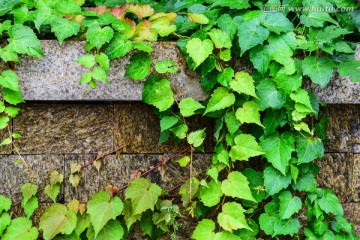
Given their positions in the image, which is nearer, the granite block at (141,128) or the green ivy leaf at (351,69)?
the green ivy leaf at (351,69)

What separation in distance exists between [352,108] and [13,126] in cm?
174

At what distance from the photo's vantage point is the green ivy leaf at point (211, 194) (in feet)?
7.32

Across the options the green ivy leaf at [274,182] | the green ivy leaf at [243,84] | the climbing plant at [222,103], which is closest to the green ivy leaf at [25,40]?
the climbing plant at [222,103]

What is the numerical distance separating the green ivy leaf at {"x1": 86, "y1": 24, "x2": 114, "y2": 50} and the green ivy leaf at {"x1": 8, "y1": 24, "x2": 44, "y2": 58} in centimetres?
24

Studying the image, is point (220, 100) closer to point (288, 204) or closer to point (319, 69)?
point (319, 69)

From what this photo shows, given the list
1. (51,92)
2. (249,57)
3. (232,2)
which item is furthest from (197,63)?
(51,92)

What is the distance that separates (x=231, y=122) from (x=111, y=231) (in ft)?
2.66

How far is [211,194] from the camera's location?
225cm

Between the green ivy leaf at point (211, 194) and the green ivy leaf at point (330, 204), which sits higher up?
the green ivy leaf at point (211, 194)

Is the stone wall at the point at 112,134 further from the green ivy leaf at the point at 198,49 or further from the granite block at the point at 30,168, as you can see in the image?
the green ivy leaf at the point at 198,49

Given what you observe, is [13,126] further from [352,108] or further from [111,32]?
[352,108]

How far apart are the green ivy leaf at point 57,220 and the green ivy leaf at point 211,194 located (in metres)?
0.66

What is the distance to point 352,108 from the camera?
2377 mm

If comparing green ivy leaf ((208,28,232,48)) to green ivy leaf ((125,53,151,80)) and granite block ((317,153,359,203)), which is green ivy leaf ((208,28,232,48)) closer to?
green ivy leaf ((125,53,151,80))
